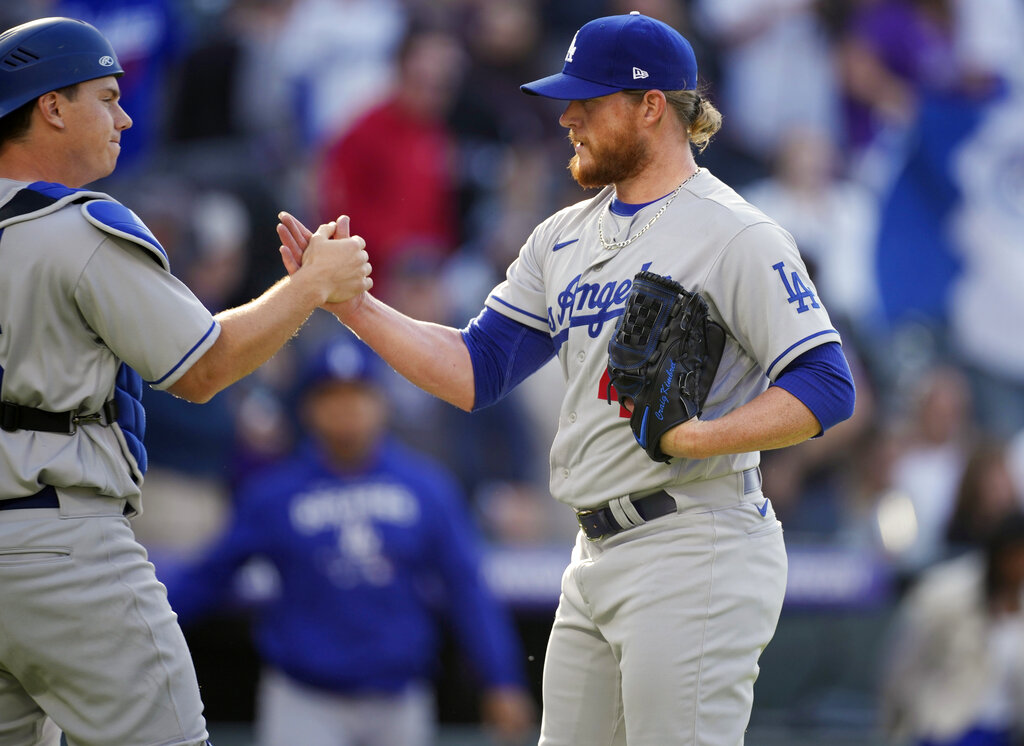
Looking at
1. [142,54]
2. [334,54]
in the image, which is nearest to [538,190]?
[334,54]

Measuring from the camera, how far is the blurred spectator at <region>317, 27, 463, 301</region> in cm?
784

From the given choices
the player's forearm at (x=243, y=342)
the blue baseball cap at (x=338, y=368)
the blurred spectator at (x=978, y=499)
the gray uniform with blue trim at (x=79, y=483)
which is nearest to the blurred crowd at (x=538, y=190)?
the blurred spectator at (x=978, y=499)

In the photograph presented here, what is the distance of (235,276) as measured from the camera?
753 centimetres

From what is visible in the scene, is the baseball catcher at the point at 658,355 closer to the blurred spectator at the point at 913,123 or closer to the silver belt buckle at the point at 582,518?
the silver belt buckle at the point at 582,518

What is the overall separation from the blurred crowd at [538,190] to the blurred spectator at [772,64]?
15 millimetres

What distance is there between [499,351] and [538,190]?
4.63 m

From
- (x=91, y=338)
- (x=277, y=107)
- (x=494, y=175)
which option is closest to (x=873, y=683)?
(x=494, y=175)

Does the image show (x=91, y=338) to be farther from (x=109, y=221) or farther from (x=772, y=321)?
(x=772, y=321)

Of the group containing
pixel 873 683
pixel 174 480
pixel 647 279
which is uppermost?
pixel 647 279

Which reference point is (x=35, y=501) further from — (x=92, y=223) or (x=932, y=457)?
(x=932, y=457)

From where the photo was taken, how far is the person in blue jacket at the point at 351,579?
5.36m

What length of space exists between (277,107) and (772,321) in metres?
5.70

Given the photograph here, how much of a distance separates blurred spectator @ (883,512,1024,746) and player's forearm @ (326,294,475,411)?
13.8ft

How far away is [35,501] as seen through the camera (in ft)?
9.24
